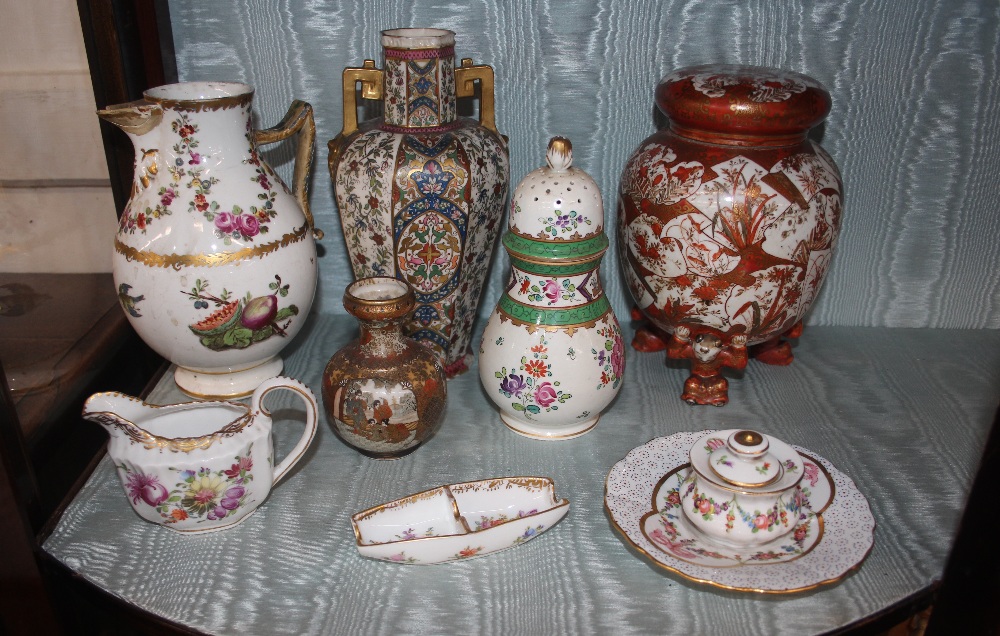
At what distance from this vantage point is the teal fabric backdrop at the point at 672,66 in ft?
3.95

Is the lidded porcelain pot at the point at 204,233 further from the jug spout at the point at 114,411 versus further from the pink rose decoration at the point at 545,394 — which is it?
the pink rose decoration at the point at 545,394

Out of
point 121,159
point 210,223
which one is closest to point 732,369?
point 210,223

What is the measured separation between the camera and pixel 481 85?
115cm

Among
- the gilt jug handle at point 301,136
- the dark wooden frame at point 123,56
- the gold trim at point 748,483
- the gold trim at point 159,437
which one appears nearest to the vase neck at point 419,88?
the gilt jug handle at point 301,136

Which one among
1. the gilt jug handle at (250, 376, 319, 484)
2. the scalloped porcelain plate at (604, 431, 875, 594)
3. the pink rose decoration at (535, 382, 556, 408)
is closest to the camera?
the scalloped porcelain plate at (604, 431, 875, 594)

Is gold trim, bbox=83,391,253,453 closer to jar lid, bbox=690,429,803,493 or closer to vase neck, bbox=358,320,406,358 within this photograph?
vase neck, bbox=358,320,406,358

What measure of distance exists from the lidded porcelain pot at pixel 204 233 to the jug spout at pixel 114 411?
0.15 m

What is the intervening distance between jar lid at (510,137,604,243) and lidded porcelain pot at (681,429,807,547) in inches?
11.3

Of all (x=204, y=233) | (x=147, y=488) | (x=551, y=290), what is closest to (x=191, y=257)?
(x=204, y=233)

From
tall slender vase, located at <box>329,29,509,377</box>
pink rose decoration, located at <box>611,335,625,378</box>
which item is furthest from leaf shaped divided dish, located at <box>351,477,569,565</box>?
tall slender vase, located at <box>329,29,509,377</box>

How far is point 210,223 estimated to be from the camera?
1021 mm

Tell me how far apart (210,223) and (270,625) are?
0.47 m

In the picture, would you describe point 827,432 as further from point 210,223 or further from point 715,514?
point 210,223

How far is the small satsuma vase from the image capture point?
973 mm
